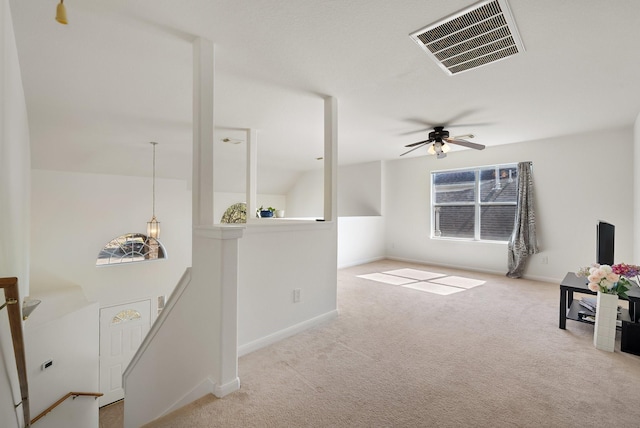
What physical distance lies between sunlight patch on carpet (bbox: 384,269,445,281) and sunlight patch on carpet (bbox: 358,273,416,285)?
→ 0.20m

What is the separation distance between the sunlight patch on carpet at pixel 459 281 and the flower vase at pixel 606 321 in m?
1.95

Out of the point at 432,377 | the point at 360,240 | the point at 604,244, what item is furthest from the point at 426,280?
the point at 432,377

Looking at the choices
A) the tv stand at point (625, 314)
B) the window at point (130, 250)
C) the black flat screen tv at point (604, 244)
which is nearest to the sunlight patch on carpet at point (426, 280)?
the tv stand at point (625, 314)

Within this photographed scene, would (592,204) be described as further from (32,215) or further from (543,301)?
(32,215)

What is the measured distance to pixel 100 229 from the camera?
228 inches

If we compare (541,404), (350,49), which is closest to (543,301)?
(541,404)

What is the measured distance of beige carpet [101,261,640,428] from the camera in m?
1.63

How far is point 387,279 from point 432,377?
2.90 m

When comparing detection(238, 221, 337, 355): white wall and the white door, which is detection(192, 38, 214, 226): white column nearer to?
detection(238, 221, 337, 355): white wall

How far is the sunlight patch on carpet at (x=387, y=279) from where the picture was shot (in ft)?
15.4

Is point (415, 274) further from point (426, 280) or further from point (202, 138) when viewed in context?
point (202, 138)

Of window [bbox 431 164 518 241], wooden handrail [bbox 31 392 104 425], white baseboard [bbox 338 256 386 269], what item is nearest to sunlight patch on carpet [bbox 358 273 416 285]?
white baseboard [bbox 338 256 386 269]

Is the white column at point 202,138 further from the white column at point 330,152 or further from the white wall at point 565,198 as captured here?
the white wall at point 565,198

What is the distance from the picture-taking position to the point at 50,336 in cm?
366
